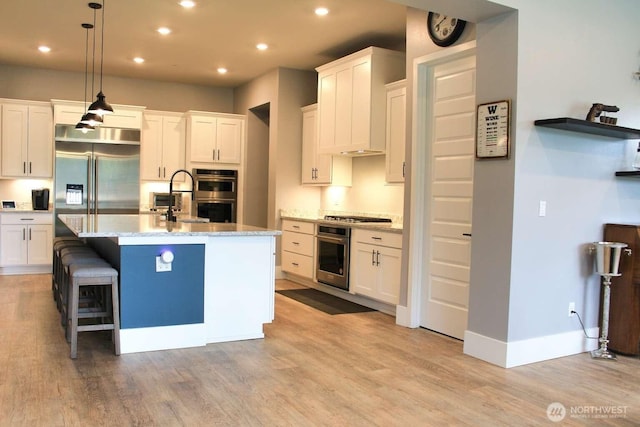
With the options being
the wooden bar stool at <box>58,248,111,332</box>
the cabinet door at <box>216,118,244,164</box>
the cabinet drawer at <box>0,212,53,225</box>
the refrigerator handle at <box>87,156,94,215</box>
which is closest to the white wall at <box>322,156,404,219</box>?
the cabinet door at <box>216,118,244,164</box>

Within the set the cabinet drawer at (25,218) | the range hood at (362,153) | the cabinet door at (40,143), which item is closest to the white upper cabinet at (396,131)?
the range hood at (362,153)

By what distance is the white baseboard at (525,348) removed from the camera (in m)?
3.76

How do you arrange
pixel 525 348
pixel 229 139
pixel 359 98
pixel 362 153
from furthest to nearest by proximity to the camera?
1. pixel 229 139
2. pixel 362 153
3. pixel 359 98
4. pixel 525 348

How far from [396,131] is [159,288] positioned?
2.87 m

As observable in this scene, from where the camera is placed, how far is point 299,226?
22.5ft

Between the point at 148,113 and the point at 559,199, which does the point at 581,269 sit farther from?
the point at 148,113

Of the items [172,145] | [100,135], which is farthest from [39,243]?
[172,145]

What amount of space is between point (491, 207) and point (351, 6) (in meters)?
2.36

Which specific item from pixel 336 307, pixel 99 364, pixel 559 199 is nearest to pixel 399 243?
pixel 336 307

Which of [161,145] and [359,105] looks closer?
[359,105]

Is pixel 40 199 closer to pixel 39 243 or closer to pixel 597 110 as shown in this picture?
pixel 39 243

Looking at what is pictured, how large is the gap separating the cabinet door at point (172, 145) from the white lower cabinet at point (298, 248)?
2122mm

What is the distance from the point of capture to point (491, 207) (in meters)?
3.86

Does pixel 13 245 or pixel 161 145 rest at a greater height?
pixel 161 145
